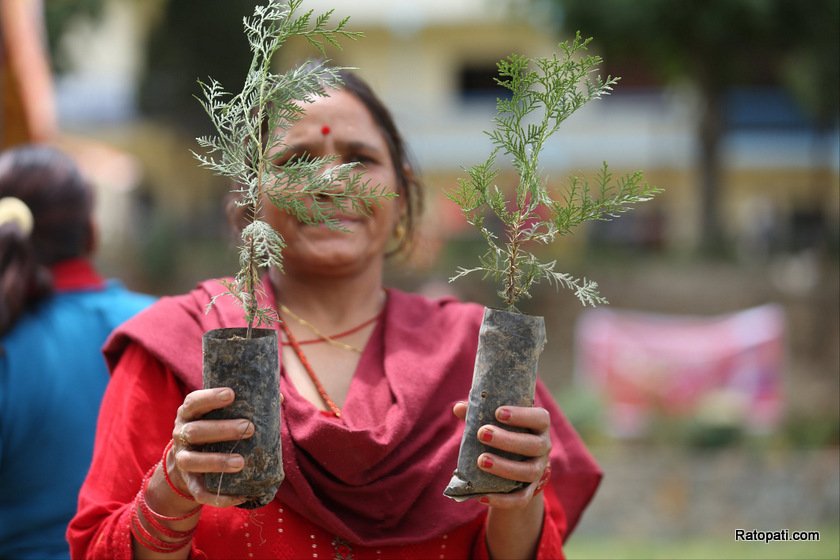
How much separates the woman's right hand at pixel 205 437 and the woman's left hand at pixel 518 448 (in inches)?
15.9

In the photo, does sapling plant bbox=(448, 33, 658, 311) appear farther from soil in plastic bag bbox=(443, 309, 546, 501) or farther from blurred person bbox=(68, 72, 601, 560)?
blurred person bbox=(68, 72, 601, 560)

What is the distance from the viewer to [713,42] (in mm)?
13859

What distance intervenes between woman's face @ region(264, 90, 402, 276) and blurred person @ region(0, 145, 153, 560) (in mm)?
884

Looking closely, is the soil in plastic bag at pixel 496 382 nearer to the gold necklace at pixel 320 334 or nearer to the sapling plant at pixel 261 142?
the sapling plant at pixel 261 142

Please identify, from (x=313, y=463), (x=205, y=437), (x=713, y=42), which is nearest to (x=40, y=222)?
(x=313, y=463)

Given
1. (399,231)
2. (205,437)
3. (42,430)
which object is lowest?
(42,430)

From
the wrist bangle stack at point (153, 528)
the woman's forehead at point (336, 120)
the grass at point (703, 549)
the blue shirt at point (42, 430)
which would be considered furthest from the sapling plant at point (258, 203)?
the grass at point (703, 549)

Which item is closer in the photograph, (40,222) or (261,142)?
(261,142)

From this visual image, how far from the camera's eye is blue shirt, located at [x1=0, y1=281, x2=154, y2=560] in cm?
254

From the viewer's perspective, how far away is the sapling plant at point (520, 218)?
65.4 inches

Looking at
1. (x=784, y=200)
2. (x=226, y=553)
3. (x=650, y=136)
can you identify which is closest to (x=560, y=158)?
(x=650, y=136)

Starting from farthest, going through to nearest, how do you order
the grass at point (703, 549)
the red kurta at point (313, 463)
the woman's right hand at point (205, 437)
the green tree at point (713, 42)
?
the green tree at point (713, 42) < the grass at point (703, 549) < the red kurta at point (313, 463) < the woman's right hand at point (205, 437)

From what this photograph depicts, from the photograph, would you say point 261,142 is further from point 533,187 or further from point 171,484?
point 171,484

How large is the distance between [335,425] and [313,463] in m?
0.10
